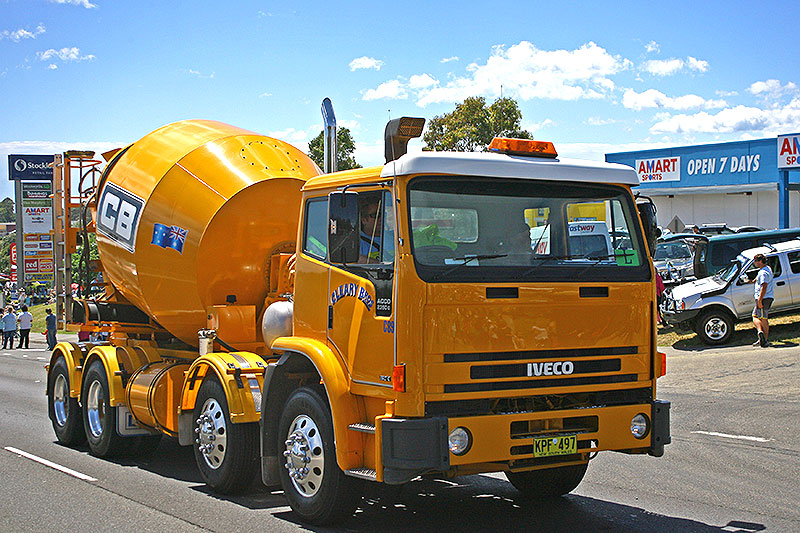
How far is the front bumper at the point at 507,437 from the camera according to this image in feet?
20.3

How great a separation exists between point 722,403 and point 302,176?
26.7 feet

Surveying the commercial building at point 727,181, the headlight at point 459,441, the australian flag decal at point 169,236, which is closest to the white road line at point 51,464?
the australian flag decal at point 169,236

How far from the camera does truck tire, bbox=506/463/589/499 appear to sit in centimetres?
806

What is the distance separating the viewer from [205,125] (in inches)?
421

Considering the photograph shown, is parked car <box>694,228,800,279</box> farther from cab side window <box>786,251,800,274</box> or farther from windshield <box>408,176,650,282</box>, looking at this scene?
windshield <box>408,176,650,282</box>

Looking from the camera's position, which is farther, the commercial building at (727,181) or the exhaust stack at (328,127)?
the commercial building at (727,181)

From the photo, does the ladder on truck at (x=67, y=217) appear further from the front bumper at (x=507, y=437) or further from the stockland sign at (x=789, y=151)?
the stockland sign at (x=789, y=151)

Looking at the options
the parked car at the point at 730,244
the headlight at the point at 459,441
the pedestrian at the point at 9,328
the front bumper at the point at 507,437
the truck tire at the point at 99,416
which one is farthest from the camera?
the pedestrian at the point at 9,328

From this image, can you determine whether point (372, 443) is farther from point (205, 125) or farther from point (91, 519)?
point (205, 125)

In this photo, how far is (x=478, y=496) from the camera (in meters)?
8.41

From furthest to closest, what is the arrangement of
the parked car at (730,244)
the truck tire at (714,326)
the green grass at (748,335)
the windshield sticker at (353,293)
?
the parked car at (730,244) < the truck tire at (714,326) < the green grass at (748,335) < the windshield sticker at (353,293)

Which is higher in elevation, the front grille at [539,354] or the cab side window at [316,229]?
the cab side window at [316,229]

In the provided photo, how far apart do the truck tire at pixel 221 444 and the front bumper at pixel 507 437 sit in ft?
7.84

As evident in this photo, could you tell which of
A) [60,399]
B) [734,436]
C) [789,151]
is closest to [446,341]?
[734,436]
